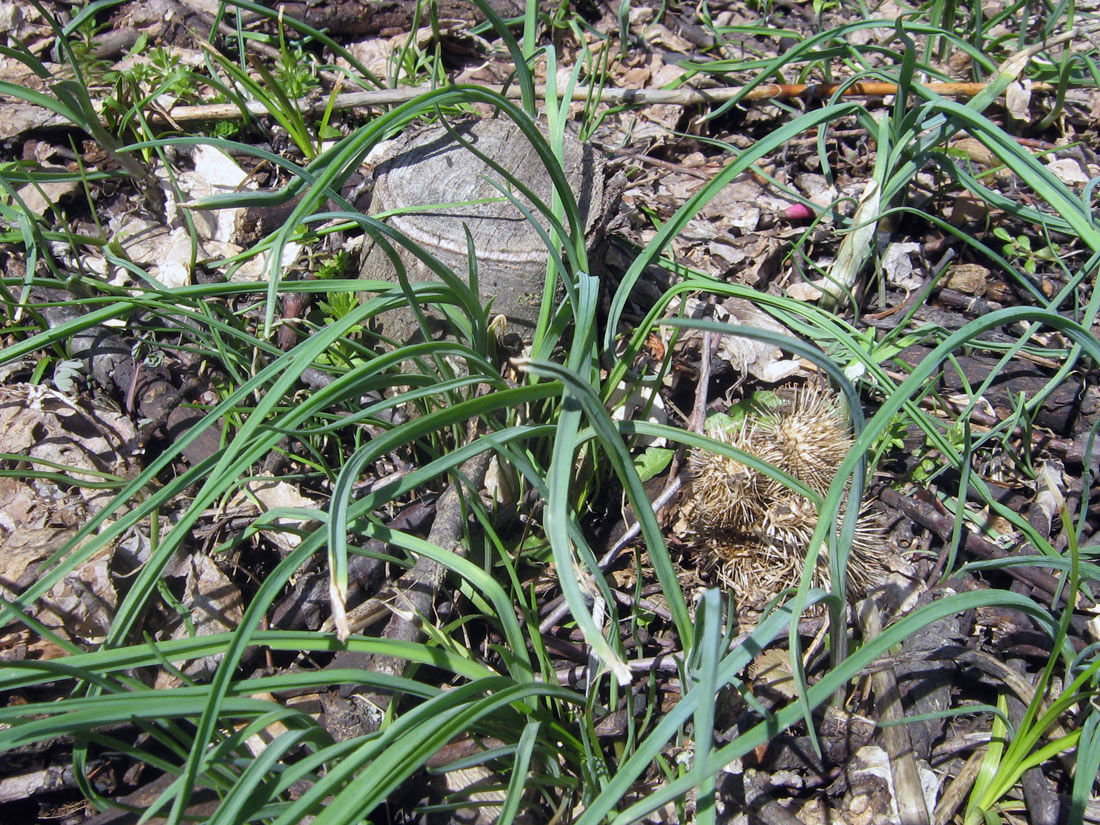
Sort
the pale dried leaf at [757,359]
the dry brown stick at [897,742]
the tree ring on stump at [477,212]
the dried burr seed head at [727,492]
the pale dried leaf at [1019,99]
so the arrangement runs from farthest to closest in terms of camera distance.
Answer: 1. the pale dried leaf at [1019,99]
2. the pale dried leaf at [757,359]
3. the tree ring on stump at [477,212]
4. the dried burr seed head at [727,492]
5. the dry brown stick at [897,742]

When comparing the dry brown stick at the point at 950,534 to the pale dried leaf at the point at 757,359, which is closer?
the dry brown stick at the point at 950,534

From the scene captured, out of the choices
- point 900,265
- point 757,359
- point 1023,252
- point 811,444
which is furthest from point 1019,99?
point 811,444

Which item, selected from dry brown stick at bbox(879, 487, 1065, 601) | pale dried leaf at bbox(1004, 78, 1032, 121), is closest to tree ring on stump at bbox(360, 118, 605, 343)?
dry brown stick at bbox(879, 487, 1065, 601)

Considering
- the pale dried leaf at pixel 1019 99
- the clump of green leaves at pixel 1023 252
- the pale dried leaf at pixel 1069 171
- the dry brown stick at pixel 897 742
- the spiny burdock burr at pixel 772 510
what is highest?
the pale dried leaf at pixel 1019 99

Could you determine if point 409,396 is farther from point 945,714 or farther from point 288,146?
point 288,146

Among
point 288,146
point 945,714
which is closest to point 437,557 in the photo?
point 945,714

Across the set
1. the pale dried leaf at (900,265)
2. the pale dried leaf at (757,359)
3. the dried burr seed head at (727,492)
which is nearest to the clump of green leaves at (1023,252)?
the pale dried leaf at (900,265)

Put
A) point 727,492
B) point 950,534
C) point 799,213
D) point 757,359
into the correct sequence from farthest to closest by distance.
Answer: point 799,213 < point 757,359 < point 950,534 < point 727,492

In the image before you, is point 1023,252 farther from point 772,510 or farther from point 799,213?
point 772,510

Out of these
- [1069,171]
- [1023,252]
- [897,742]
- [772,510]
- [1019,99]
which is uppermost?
[1019,99]

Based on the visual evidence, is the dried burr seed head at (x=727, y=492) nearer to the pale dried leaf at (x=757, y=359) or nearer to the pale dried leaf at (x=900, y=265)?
the pale dried leaf at (x=757, y=359)
